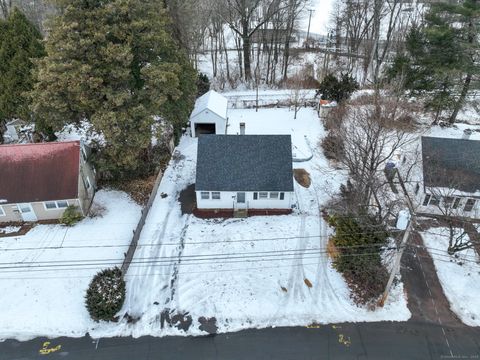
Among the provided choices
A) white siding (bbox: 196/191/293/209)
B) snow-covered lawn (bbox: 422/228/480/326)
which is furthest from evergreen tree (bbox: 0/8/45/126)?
snow-covered lawn (bbox: 422/228/480/326)

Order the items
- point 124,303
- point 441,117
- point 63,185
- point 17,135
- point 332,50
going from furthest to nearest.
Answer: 1. point 332,50
2. point 441,117
3. point 17,135
4. point 63,185
5. point 124,303

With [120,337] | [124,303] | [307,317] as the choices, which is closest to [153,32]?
[124,303]

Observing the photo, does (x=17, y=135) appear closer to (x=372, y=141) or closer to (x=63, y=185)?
(x=63, y=185)

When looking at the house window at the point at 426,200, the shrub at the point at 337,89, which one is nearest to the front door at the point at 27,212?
the house window at the point at 426,200

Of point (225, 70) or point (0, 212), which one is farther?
point (225, 70)

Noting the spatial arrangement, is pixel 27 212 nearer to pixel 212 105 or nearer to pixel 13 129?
pixel 13 129

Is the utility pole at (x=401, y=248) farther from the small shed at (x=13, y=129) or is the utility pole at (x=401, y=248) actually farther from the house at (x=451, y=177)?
the small shed at (x=13, y=129)

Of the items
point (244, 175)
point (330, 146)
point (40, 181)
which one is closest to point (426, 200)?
point (330, 146)
